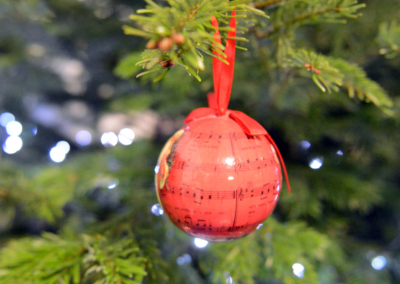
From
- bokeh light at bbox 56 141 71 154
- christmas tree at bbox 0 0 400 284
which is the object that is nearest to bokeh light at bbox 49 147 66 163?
christmas tree at bbox 0 0 400 284

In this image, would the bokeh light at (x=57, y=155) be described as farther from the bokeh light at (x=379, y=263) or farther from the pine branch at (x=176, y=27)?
the bokeh light at (x=379, y=263)

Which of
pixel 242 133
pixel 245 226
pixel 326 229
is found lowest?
pixel 326 229

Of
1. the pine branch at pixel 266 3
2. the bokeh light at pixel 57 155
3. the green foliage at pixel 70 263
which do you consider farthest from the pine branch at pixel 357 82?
the bokeh light at pixel 57 155

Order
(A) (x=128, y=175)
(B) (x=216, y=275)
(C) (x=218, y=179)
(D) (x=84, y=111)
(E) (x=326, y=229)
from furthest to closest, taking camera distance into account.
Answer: (D) (x=84, y=111), (E) (x=326, y=229), (A) (x=128, y=175), (B) (x=216, y=275), (C) (x=218, y=179)

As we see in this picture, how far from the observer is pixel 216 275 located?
60 cm

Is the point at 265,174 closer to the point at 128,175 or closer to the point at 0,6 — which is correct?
the point at 128,175

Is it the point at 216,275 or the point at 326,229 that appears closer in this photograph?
the point at 216,275

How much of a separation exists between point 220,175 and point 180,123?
0.74m

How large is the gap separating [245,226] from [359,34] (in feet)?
2.48

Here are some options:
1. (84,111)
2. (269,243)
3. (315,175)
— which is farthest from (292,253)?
(84,111)

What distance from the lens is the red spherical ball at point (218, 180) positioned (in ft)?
1.25

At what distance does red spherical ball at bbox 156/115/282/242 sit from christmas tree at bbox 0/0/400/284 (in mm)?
109

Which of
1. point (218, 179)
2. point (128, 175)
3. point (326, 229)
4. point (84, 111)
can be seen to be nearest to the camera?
point (218, 179)

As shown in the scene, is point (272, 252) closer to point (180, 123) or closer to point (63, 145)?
point (180, 123)
